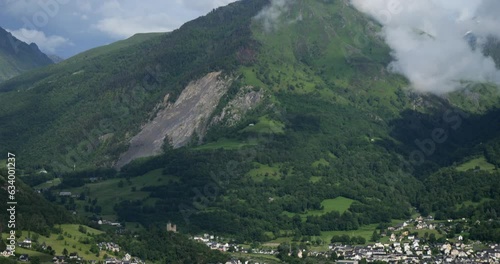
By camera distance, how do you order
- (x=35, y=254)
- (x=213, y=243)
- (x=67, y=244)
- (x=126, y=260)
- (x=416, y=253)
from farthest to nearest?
1. (x=213, y=243)
2. (x=416, y=253)
3. (x=126, y=260)
4. (x=67, y=244)
5. (x=35, y=254)

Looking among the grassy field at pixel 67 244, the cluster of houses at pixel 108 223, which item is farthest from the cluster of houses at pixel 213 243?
the grassy field at pixel 67 244

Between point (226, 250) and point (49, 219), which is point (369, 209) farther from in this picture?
point (49, 219)

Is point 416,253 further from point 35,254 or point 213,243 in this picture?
point 35,254

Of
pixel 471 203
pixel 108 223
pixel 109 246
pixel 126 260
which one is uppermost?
pixel 471 203

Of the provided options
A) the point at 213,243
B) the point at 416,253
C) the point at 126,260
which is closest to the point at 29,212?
the point at 126,260

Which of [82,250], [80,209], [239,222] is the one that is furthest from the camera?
[80,209]

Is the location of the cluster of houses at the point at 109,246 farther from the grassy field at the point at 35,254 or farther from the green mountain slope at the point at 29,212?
the grassy field at the point at 35,254

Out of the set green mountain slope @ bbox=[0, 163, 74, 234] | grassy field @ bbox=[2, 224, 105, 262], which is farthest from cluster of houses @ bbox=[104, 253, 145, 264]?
green mountain slope @ bbox=[0, 163, 74, 234]

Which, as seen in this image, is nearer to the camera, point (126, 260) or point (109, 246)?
point (126, 260)

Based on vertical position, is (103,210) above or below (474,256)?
above

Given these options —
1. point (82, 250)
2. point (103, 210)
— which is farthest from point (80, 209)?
point (82, 250)

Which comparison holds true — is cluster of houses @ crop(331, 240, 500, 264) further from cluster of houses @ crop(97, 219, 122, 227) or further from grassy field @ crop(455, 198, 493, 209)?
cluster of houses @ crop(97, 219, 122, 227)
